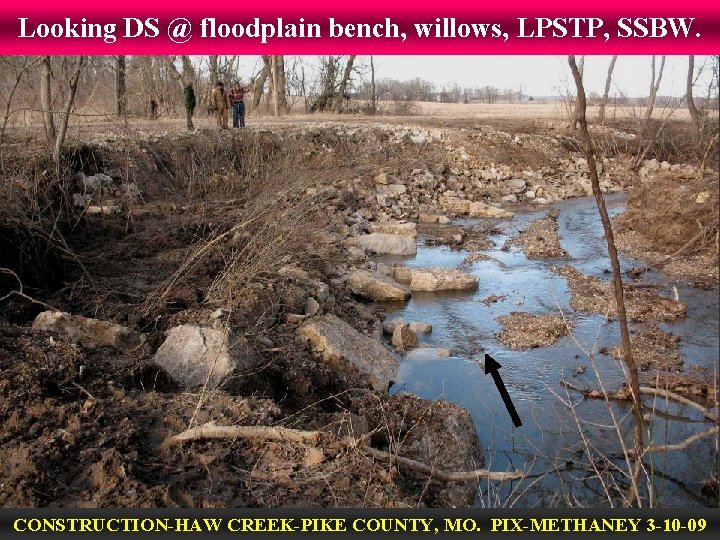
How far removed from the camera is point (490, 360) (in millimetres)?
6660

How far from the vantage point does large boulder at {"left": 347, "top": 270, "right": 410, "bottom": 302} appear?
8797 mm

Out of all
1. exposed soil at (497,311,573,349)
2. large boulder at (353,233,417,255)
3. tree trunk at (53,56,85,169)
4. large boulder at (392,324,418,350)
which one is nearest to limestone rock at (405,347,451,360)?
large boulder at (392,324,418,350)

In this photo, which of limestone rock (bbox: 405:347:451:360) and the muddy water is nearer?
the muddy water

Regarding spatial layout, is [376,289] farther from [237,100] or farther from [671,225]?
[237,100]

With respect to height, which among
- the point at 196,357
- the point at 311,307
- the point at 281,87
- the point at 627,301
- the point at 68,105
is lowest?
the point at 627,301

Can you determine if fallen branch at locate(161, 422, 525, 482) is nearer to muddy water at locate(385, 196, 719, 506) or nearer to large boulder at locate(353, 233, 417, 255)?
muddy water at locate(385, 196, 719, 506)

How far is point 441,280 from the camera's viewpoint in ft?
30.1

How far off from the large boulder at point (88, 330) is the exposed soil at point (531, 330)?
4086mm

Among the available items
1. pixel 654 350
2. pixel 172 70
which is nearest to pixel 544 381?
pixel 654 350

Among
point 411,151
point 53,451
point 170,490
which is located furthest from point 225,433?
point 411,151

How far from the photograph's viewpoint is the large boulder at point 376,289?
8.80 m

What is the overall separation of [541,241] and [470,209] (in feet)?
12.0

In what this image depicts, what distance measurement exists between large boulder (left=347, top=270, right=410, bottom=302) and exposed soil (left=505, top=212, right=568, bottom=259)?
318cm

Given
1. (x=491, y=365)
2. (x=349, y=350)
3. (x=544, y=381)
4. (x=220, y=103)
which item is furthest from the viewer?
(x=220, y=103)
